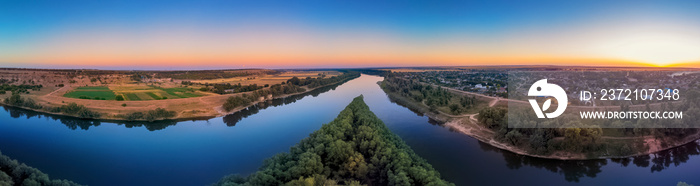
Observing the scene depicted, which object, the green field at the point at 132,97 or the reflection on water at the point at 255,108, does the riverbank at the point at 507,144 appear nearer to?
the reflection on water at the point at 255,108

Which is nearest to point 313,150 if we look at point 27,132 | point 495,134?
point 495,134

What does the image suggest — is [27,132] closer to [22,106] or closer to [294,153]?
[22,106]

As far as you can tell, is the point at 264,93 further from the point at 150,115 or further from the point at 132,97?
the point at 132,97

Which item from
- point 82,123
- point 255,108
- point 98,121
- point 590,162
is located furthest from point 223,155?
point 590,162

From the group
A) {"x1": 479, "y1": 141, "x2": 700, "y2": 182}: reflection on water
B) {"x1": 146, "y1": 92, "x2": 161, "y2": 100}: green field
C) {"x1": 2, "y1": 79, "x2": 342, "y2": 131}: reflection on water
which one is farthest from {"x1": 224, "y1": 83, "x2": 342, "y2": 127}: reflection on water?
{"x1": 479, "y1": 141, "x2": 700, "y2": 182}: reflection on water

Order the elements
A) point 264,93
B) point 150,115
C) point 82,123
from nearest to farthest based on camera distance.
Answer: point 82,123 → point 150,115 → point 264,93

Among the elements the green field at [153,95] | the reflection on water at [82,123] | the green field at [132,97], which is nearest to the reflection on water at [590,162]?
the reflection on water at [82,123]
